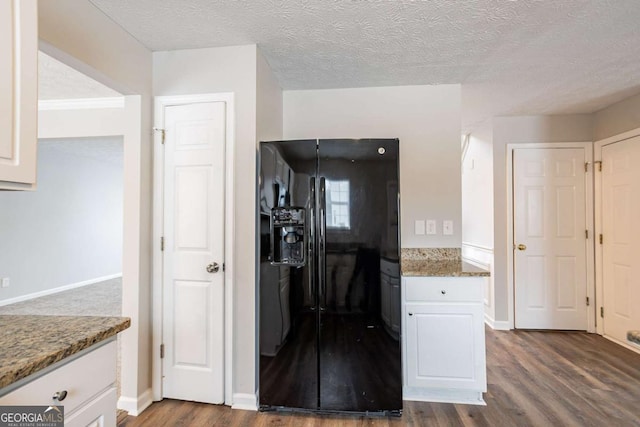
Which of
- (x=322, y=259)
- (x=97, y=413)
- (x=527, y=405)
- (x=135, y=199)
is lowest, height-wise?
(x=527, y=405)

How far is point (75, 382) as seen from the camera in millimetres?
943

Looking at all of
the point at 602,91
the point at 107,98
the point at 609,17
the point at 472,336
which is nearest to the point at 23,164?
the point at 107,98

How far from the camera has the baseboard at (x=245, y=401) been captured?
208 centimetres

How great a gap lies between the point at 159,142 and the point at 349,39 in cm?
147

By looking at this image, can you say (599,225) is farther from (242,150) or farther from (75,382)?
(75,382)

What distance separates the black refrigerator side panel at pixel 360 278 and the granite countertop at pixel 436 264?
34 cm

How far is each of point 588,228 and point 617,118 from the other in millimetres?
1157

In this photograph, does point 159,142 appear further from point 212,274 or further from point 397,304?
point 397,304

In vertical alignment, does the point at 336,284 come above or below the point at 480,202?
below

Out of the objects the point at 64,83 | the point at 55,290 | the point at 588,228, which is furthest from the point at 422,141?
the point at 55,290

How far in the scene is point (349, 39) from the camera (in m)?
2.05

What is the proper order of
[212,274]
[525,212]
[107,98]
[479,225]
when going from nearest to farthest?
[212,274], [107,98], [525,212], [479,225]

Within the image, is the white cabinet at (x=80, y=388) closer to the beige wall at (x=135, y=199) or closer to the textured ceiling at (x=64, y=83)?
→ the beige wall at (x=135, y=199)

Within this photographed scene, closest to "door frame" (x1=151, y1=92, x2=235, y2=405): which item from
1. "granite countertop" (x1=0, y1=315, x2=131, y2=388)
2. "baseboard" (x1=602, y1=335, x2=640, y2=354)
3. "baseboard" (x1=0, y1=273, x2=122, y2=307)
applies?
"granite countertop" (x1=0, y1=315, x2=131, y2=388)
